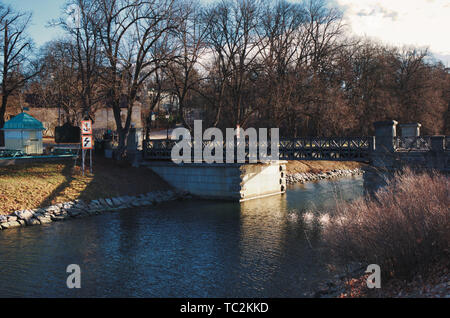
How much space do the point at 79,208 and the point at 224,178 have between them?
10.6 m

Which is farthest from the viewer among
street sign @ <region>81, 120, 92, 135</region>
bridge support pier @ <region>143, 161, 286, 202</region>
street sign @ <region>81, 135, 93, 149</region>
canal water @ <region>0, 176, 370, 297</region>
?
bridge support pier @ <region>143, 161, 286, 202</region>

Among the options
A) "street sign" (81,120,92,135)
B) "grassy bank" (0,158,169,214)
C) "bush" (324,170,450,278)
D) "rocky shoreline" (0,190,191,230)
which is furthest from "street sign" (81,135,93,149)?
"bush" (324,170,450,278)

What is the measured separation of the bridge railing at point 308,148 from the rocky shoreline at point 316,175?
1134 cm

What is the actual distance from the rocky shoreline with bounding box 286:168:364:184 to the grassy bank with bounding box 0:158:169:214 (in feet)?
47.8

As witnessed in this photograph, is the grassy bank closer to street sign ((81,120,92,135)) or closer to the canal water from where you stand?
the canal water

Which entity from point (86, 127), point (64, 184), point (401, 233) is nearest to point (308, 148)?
point (86, 127)

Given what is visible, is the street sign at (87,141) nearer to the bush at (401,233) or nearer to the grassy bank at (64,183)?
the grassy bank at (64,183)

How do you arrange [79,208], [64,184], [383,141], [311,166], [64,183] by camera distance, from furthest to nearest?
[311,166] → [64,183] → [64,184] → [79,208] → [383,141]

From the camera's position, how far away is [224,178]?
30406 millimetres

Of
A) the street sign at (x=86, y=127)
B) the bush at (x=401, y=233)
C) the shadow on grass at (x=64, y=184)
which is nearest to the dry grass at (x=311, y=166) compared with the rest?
the street sign at (x=86, y=127)

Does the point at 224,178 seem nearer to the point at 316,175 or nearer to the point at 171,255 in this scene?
the point at 171,255

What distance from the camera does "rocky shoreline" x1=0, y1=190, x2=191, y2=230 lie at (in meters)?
21.1
